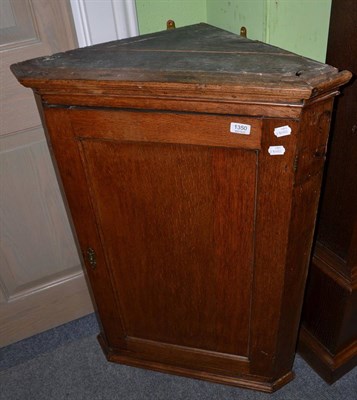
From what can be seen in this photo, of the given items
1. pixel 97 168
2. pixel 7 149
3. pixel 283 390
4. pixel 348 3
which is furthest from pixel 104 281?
pixel 348 3

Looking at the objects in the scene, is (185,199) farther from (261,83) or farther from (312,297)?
(312,297)

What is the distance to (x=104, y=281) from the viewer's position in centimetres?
138

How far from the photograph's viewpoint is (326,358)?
5.11ft

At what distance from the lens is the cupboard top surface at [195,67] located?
88 cm

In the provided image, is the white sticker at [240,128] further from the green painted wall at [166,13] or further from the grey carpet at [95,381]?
the grey carpet at [95,381]

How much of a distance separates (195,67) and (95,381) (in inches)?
47.9

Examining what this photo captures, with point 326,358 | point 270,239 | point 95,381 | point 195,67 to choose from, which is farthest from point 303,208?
point 95,381

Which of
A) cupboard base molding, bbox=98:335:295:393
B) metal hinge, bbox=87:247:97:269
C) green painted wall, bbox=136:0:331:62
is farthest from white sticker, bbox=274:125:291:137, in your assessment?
cupboard base molding, bbox=98:335:295:393

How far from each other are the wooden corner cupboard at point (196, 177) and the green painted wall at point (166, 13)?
0.48 ft

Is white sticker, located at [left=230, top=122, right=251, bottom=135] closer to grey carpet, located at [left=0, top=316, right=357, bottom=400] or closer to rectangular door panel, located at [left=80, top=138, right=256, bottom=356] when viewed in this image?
rectangular door panel, located at [left=80, top=138, right=256, bottom=356]

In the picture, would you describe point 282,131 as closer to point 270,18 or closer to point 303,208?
point 303,208

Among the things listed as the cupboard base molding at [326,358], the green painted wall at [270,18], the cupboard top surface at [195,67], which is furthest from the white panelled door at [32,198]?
the cupboard base molding at [326,358]

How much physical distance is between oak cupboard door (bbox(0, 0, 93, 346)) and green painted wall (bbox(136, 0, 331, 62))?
0.94ft

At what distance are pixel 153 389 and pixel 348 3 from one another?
4.43 ft
